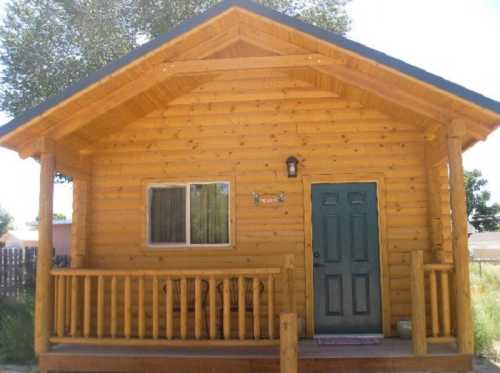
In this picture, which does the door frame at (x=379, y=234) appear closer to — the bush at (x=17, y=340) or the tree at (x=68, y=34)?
the bush at (x=17, y=340)

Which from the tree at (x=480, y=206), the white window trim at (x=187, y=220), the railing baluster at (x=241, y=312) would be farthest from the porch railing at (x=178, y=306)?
the tree at (x=480, y=206)

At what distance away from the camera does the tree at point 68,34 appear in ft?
53.4

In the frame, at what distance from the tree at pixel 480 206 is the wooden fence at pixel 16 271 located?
4963 centimetres

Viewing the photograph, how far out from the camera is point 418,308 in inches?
231

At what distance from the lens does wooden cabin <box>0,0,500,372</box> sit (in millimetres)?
6090

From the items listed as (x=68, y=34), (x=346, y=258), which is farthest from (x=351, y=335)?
(x=68, y=34)

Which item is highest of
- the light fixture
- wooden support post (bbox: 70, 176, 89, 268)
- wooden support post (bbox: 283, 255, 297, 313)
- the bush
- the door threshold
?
the light fixture

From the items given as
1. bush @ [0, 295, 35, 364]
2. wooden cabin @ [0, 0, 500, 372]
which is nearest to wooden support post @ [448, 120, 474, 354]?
wooden cabin @ [0, 0, 500, 372]

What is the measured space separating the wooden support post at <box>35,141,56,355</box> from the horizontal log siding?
146 centimetres

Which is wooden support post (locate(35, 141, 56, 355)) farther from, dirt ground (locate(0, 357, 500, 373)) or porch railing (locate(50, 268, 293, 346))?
dirt ground (locate(0, 357, 500, 373))

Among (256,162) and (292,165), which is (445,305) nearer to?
(292,165)

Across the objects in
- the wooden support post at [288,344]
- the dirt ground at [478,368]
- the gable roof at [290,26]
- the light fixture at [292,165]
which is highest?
the gable roof at [290,26]

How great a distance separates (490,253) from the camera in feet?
155

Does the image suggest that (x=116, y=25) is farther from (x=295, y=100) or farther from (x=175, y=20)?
(x=295, y=100)
